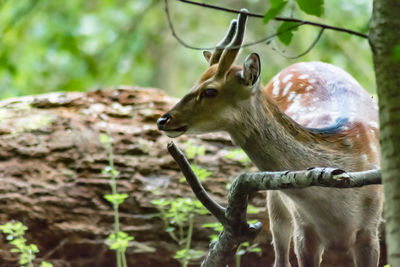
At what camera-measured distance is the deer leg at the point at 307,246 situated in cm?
364

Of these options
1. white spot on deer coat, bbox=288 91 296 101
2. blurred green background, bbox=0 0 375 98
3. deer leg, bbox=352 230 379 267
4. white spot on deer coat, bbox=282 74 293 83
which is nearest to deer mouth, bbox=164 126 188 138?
deer leg, bbox=352 230 379 267

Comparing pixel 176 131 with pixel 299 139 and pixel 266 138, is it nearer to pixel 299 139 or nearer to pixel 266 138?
pixel 266 138

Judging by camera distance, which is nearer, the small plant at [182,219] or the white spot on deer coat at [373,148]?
the white spot on deer coat at [373,148]

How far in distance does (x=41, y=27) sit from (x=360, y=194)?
7.23 meters

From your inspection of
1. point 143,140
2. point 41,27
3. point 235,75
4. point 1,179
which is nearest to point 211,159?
point 143,140

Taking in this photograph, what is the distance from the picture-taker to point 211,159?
4.92 m

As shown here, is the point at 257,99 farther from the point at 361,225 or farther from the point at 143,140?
the point at 143,140

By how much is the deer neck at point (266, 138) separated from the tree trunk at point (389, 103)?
1.54m

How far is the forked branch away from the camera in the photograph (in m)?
2.05

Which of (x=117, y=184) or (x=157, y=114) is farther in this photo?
(x=157, y=114)

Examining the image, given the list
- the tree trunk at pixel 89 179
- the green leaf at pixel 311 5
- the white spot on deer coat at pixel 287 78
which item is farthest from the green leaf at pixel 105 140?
the green leaf at pixel 311 5

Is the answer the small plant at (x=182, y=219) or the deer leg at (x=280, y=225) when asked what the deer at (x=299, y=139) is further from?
the small plant at (x=182, y=219)

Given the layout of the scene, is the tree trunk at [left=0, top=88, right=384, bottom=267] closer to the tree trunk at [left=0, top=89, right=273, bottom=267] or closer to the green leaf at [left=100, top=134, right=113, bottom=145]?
the tree trunk at [left=0, top=89, right=273, bottom=267]

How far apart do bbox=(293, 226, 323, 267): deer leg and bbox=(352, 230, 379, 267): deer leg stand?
8.0 inches
